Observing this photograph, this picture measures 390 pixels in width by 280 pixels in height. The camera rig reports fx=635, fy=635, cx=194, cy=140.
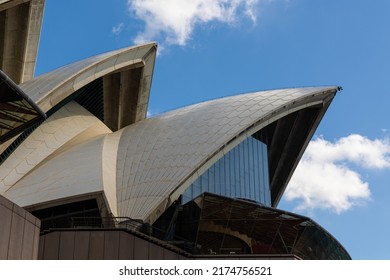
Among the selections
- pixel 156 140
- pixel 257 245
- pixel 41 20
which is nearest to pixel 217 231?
pixel 257 245

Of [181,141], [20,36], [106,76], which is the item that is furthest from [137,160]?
[20,36]

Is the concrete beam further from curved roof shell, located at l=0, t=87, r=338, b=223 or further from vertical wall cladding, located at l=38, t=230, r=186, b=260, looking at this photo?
vertical wall cladding, located at l=38, t=230, r=186, b=260

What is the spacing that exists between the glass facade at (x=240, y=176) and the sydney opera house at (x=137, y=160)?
67mm

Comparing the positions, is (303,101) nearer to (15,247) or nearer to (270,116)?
(270,116)

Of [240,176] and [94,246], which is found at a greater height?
[240,176]

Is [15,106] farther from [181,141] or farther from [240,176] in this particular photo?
[240,176]

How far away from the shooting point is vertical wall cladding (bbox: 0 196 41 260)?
13672 mm

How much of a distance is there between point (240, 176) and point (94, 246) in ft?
50.5

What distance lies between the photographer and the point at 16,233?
47.1ft

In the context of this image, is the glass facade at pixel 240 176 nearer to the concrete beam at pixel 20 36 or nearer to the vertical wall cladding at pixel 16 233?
the vertical wall cladding at pixel 16 233

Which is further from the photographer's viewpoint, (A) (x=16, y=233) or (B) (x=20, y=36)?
(B) (x=20, y=36)

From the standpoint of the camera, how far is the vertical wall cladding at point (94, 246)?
20.9 metres

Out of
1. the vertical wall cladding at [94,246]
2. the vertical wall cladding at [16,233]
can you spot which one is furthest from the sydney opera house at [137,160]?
the vertical wall cladding at [16,233]

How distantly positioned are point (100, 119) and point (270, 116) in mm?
12690
